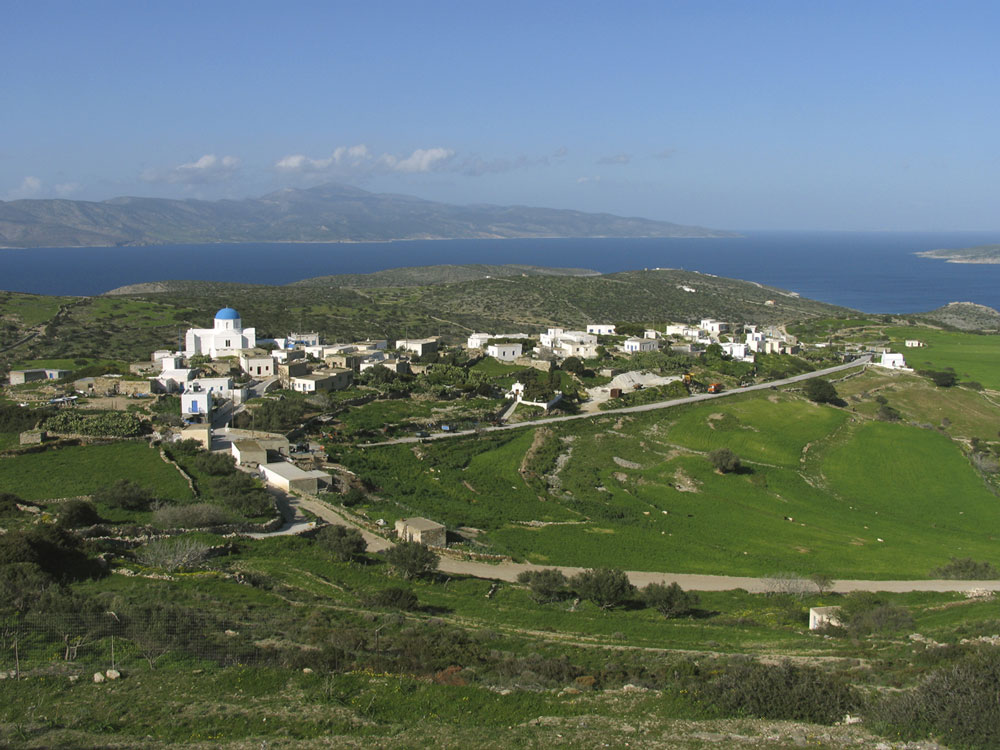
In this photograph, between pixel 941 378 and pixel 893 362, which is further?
pixel 893 362

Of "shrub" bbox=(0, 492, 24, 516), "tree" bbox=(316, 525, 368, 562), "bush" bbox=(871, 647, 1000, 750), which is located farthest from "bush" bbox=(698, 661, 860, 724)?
"shrub" bbox=(0, 492, 24, 516)

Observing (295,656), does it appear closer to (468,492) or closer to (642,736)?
(642,736)

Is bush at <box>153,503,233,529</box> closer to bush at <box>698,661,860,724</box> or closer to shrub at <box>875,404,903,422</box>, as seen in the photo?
bush at <box>698,661,860,724</box>

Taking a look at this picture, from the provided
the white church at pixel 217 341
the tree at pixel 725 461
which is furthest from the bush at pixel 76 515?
the white church at pixel 217 341

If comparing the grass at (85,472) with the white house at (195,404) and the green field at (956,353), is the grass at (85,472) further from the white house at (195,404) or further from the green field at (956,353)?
the green field at (956,353)

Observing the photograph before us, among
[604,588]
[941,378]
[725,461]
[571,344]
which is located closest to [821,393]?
[941,378]

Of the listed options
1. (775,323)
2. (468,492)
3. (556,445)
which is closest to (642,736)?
(468,492)

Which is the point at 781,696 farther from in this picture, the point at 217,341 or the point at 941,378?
the point at 941,378
